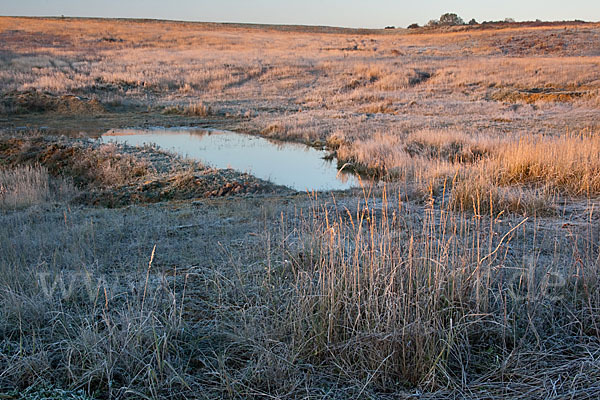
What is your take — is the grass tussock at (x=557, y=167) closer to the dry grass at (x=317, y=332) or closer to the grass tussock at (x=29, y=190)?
the dry grass at (x=317, y=332)

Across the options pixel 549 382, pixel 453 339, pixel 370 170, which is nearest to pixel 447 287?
pixel 453 339

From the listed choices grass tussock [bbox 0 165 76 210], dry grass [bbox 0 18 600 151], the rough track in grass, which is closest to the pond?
the rough track in grass

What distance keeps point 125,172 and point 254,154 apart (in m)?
4.44

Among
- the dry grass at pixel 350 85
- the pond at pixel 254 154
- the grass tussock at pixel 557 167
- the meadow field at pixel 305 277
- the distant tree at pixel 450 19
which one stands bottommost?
the pond at pixel 254 154

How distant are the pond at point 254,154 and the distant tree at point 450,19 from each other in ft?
264

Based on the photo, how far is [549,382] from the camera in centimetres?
260

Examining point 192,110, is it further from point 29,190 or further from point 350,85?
point 29,190

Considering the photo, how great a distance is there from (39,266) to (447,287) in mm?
3461

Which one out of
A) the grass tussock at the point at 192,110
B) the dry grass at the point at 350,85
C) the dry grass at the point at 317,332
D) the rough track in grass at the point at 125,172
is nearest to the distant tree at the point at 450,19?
the dry grass at the point at 350,85

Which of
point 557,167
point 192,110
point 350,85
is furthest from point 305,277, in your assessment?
point 350,85

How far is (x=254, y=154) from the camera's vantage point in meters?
14.8

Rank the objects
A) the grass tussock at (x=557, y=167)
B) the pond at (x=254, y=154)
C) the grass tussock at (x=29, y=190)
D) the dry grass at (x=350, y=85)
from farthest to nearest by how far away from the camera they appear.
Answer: the dry grass at (x=350, y=85) → the pond at (x=254, y=154) → the grass tussock at (x=29, y=190) → the grass tussock at (x=557, y=167)

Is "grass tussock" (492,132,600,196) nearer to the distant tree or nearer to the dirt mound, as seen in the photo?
the dirt mound

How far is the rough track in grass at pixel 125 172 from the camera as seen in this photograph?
9.27 meters
